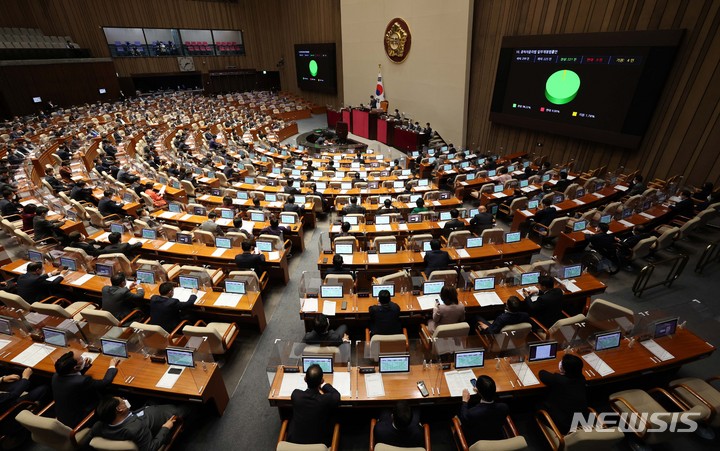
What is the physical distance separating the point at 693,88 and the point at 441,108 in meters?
10.4

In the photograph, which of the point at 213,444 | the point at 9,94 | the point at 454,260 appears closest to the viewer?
the point at 213,444

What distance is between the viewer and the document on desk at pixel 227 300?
5715mm

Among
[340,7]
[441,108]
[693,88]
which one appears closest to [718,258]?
[693,88]

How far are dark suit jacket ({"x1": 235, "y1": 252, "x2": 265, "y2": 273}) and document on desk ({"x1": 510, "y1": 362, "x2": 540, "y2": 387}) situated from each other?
4.81 m

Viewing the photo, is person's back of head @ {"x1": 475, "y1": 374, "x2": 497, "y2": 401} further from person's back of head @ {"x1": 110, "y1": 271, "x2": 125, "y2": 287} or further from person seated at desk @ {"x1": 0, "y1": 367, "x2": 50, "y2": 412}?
person's back of head @ {"x1": 110, "y1": 271, "x2": 125, "y2": 287}

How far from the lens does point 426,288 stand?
5.81 m

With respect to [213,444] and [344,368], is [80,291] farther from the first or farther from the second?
[344,368]

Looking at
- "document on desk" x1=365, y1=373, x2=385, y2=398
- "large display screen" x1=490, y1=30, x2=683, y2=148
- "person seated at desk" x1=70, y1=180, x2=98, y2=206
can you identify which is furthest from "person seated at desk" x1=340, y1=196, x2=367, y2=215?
"large display screen" x1=490, y1=30, x2=683, y2=148

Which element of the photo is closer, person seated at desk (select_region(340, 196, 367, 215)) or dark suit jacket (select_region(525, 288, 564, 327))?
dark suit jacket (select_region(525, 288, 564, 327))

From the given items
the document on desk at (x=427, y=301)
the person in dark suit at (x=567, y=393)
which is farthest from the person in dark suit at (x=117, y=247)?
the person in dark suit at (x=567, y=393)

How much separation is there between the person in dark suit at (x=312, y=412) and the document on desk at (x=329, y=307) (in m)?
1.78

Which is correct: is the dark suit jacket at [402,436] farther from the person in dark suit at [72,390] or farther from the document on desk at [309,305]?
the person in dark suit at [72,390]

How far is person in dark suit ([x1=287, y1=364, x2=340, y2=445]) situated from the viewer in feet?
12.0

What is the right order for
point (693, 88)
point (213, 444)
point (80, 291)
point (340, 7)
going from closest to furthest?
point (213, 444)
point (80, 291)
point (693, 88)
point (340, 7)
